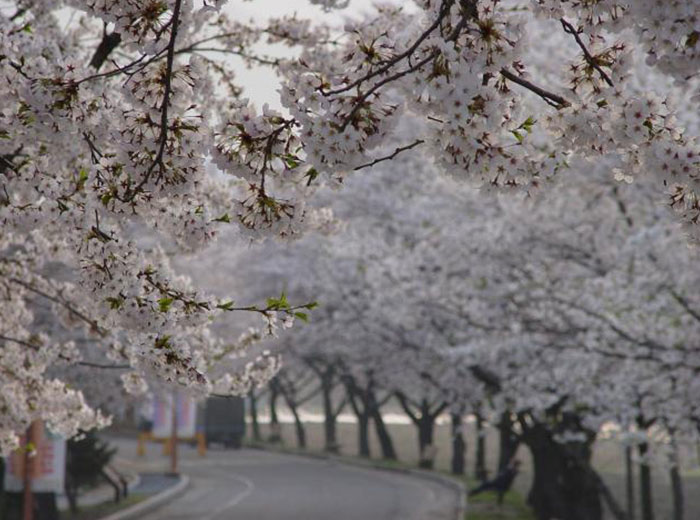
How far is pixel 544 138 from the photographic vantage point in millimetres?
19203

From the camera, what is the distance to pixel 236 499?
26312 millimetres

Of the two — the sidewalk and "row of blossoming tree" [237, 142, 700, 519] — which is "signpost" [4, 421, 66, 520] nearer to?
the sidewalk

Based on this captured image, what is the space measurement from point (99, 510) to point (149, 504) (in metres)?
1.39

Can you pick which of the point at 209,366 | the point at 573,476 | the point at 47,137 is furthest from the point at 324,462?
the point at 47,137

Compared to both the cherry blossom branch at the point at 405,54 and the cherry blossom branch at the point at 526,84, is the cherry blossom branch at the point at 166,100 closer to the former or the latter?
the cherry blossom branch at the point at 405,54

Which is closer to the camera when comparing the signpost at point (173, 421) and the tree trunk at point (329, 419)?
the signpost at point (173, 421)

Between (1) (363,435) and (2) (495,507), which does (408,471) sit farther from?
(2) (495,507)

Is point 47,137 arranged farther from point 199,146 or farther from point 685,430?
point 685,430

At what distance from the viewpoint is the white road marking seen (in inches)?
903

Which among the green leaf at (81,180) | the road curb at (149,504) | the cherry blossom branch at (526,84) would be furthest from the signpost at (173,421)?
the cherry blossom branch at (526,84)

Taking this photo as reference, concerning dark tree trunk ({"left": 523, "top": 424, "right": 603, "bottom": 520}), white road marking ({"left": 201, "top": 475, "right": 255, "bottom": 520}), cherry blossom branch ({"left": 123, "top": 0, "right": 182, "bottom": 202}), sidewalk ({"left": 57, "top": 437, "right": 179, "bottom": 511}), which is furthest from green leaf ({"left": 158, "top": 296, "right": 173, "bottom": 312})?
sidewalk ({"left": 57, "top": 437, "right": 179, "bottom": 511})

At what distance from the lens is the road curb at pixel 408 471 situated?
83.7 ft

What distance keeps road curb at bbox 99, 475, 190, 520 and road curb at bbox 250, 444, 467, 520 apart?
707 cm

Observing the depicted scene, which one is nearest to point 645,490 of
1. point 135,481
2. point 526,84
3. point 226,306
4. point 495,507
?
point 495,507
